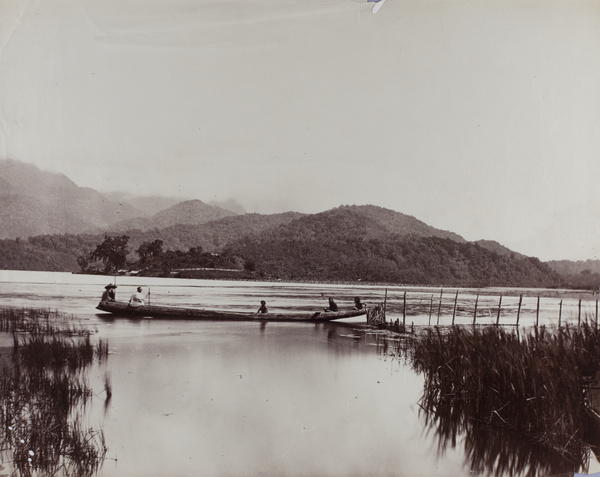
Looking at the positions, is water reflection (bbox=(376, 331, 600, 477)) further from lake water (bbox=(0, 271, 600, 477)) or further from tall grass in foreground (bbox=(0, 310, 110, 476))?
tall grass in foreground (bbox=(0, 310, 110, 476))

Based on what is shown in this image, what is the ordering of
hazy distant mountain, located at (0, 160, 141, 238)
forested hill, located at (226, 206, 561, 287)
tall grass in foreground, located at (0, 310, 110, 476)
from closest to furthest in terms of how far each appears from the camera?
tall grass in foreground, located at (0, 310, 110, 476) < hazy distant mountain, located at (0, 160, 141, 238) < forested hill, located at (226, 206, 561, 287)

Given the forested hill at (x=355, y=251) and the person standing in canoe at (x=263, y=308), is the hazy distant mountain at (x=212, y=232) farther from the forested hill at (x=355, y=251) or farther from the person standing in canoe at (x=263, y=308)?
the person standing in canoe at (x=263, y=308)

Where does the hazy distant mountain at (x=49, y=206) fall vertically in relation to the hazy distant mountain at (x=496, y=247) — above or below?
above

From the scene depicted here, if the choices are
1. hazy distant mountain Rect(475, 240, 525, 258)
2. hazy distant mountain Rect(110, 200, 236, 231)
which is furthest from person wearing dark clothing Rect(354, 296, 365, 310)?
hazy distant mountain Rect(110, 200, 236, 231)

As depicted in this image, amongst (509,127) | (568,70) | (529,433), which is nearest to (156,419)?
(529,433)

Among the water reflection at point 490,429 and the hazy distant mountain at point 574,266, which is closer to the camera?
the water reflection at point 490,429

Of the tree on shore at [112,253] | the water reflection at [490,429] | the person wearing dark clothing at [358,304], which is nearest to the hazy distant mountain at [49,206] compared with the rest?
the tree on shore at [112,253]
